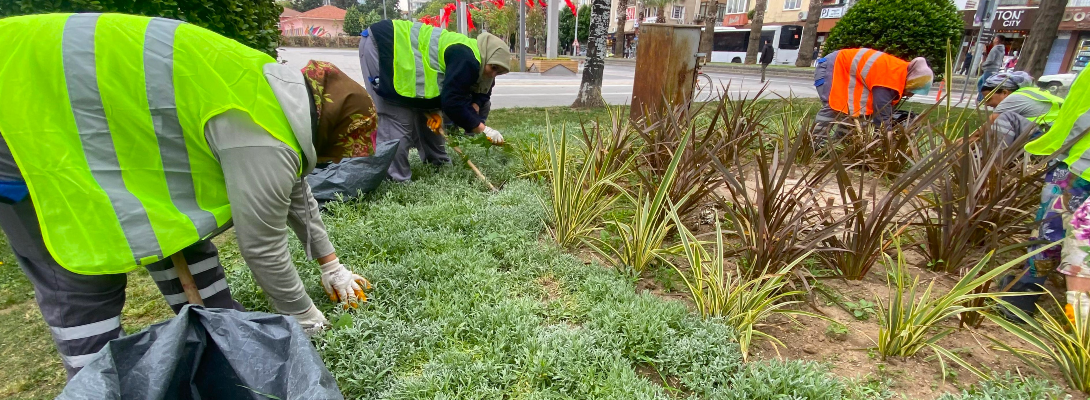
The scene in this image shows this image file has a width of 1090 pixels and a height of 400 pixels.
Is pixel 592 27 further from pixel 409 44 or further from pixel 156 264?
pixel 156 264

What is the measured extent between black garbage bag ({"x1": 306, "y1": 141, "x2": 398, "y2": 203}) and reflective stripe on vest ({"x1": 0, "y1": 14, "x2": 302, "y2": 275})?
168 cm

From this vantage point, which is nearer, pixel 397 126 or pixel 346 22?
pixel 397 126

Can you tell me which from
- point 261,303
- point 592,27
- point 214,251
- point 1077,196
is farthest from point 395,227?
point 592,27

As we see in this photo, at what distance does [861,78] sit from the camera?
4.32 meters

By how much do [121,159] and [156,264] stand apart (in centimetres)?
45

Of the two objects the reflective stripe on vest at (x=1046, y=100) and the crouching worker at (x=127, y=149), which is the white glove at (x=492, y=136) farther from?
the reflective stripe on vest at (x=1046, y=100)

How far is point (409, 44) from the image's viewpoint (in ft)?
10.4

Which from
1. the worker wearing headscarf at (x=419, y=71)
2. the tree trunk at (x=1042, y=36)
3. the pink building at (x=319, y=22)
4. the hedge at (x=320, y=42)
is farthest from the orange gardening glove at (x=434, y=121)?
the pink building at (x=319, y=22)

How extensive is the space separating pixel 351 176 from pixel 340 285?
123 centimetres

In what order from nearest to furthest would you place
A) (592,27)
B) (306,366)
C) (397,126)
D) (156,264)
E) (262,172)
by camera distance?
(306,366) < (262,172) < (156,264) < (397,126) < (592,27)

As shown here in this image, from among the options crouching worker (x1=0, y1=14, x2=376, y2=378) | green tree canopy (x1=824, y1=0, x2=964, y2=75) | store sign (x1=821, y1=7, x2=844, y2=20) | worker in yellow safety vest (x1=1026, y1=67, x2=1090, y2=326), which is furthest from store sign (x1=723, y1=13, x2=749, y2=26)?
crouching worker (x1=0, y1=14, x2=376, y2=378)

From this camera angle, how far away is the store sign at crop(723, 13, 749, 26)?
36.3m

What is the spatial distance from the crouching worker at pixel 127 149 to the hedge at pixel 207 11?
130 cm

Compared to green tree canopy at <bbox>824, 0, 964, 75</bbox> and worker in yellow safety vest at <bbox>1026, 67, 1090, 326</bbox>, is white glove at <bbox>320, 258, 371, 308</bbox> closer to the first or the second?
worker in yellow safety vest at <bbox>1026, 67, 1090, 326</bbox>
